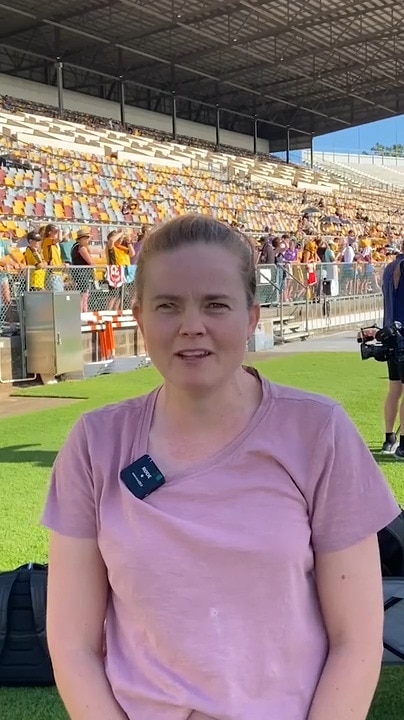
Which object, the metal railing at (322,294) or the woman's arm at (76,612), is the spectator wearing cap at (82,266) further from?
the woman's arm at (76,612)

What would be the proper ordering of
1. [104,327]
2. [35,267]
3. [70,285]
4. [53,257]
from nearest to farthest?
[35,267], [53,257], [70,285], [104,327]

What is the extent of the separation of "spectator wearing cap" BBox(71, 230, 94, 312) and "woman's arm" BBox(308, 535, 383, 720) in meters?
9.20

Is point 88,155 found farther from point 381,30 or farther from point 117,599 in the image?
point 117,599

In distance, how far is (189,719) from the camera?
4.33 feet

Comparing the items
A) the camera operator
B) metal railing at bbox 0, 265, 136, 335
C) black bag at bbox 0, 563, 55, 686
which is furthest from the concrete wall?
black bag at bbox 0, 563, 55, 686

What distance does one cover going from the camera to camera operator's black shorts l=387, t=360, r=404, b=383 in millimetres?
5383

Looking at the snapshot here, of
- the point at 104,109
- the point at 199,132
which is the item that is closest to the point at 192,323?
the point at 104,109

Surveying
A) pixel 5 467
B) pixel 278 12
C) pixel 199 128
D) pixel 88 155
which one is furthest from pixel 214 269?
pixel 199 128

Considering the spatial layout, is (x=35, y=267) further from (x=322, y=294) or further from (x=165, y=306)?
(x=165, y=306)

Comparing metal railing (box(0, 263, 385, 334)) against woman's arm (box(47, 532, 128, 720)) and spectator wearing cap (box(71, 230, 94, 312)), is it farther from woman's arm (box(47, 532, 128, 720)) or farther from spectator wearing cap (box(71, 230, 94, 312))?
woman's arm (box(47, 532, 128, 720))

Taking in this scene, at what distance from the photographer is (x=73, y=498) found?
4.73 feet

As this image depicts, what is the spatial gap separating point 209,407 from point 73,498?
0.31 m

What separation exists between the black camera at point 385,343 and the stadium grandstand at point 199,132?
17.3ft

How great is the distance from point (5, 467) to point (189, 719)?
14.4 feet
